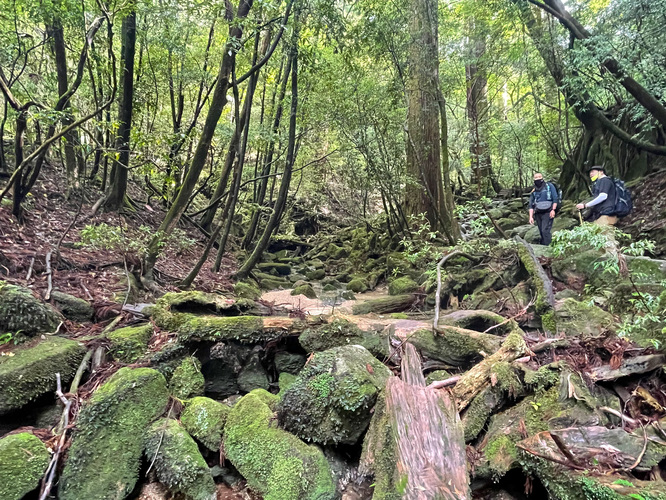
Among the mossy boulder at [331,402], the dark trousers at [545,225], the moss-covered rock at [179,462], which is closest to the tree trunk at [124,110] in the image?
the moss-covered rock at [179,462]

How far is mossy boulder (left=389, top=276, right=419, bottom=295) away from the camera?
841cm

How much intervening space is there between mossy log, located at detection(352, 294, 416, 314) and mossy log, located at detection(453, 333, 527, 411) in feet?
11.2

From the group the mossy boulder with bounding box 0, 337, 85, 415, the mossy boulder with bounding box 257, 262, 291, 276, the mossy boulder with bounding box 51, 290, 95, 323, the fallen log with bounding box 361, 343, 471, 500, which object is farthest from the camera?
the mossy boulder with bounding box 257, 262, 291, 276

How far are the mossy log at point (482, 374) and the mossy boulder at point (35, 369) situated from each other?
3.73m

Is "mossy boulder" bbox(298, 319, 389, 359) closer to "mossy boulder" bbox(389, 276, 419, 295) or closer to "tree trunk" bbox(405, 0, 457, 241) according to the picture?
"mossy boulder" bbox(389, 276, 419, 295)

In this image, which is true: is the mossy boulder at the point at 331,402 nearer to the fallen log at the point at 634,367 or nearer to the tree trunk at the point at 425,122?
the fallen log at the point at 634,367

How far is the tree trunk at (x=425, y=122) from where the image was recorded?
9.45m

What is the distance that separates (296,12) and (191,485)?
8.03 metres

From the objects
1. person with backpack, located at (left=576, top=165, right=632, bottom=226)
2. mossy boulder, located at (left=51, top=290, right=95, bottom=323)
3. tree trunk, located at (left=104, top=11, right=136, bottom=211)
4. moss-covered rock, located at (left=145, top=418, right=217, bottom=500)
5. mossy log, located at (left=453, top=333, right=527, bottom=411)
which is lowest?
moss-covered rock, located at (left=145, top=418, right=217, bottom=500)

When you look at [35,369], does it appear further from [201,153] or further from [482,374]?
[201,153]

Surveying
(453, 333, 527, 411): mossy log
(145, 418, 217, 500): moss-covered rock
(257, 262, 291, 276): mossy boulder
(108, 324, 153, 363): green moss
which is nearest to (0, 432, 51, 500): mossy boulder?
(145, 418, 217, 500): moss-covered rock

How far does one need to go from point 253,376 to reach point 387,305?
11.7ft

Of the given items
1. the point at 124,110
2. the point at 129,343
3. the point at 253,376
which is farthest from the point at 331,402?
the point at 124,110

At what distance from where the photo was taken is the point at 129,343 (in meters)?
4.18
